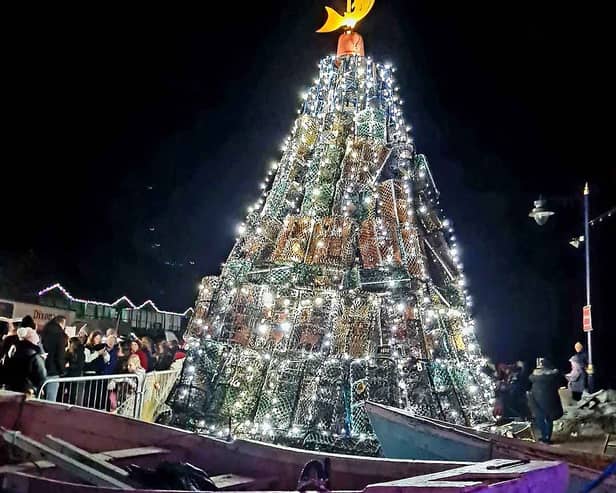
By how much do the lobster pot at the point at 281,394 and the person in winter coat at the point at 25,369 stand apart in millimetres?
2948

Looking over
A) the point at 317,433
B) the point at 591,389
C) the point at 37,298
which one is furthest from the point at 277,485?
the point at 37,298

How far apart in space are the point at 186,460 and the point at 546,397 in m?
7.35

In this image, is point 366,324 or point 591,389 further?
point 591,389

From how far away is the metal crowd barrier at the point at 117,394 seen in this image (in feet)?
28.4

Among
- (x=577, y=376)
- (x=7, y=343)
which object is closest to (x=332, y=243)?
(x=7, y=343)

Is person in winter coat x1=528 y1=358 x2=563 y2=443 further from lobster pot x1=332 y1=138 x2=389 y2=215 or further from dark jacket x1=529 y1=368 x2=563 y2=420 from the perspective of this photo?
lobster pot x1=332 y1=138 x2=389 y2=215

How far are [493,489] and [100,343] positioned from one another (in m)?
9.98

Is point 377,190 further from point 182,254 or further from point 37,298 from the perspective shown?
point 182,254

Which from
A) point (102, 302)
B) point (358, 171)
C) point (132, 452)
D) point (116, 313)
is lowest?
point (132, 452)

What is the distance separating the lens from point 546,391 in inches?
387

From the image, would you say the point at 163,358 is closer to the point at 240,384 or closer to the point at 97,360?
the point at 97,360

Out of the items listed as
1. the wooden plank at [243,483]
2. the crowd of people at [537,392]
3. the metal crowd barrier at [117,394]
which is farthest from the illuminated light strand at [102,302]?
the wooden plank at [243,483]

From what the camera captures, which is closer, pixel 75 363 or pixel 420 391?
pixel 420 391

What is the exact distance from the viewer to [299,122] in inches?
429
